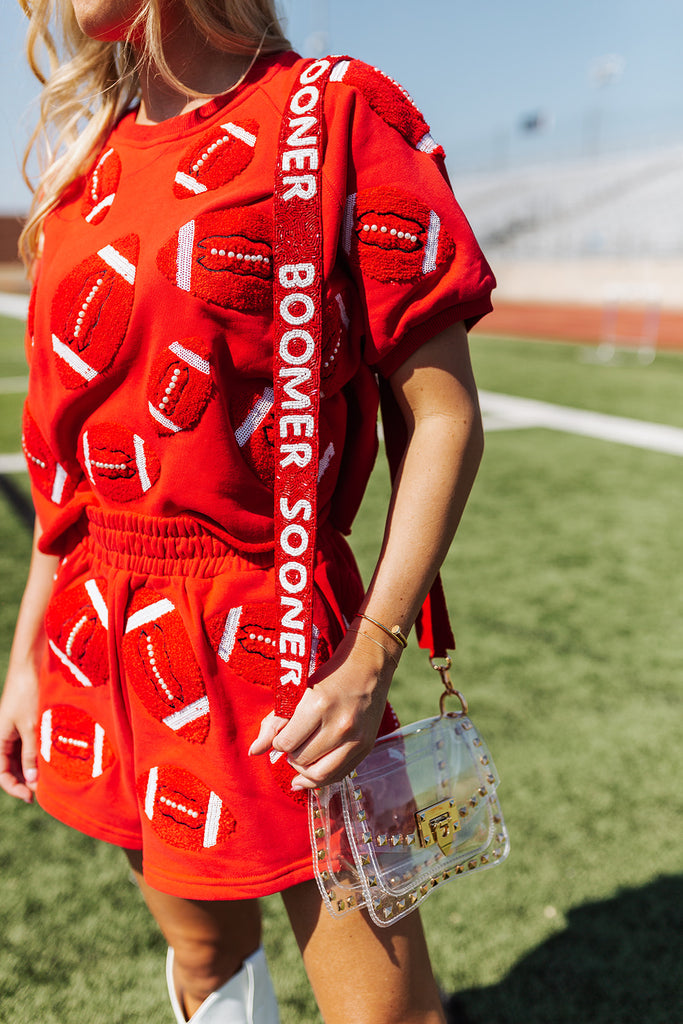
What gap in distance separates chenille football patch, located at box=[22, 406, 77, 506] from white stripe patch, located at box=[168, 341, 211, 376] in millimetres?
280

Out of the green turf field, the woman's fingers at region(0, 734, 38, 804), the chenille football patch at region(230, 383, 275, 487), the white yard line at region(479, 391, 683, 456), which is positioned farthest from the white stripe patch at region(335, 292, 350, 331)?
the white yard line at region(479, 391, 683, 456)

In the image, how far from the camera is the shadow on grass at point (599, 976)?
77.0 inches

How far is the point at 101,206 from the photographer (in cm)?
105

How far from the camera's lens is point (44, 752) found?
121 cm

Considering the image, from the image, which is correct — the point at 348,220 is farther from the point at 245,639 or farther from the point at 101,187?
the point at 245,639

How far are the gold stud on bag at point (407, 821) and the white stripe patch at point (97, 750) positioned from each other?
11.9 inches

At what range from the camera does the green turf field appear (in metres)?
2.02

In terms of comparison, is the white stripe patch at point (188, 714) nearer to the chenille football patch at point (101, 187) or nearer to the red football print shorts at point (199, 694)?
the red football print shorts at point (199, 694)

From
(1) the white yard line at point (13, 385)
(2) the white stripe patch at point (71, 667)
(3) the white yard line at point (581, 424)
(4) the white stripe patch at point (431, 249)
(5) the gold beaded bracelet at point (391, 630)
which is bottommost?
(1) the white yard line at point (13, 385)

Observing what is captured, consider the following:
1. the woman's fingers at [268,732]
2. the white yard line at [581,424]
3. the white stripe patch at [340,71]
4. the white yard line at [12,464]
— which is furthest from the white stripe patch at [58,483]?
the white yard line at [581,424]

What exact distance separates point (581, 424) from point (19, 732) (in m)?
7.07

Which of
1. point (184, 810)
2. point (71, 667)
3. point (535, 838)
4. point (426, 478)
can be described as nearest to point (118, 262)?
point (426, 478)

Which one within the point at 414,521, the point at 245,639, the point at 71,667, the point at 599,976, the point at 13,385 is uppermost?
the point at 414,521

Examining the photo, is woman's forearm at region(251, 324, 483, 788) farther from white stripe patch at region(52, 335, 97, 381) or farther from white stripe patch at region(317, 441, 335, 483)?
white stripe patch at region(52, 335, 97, 381)
